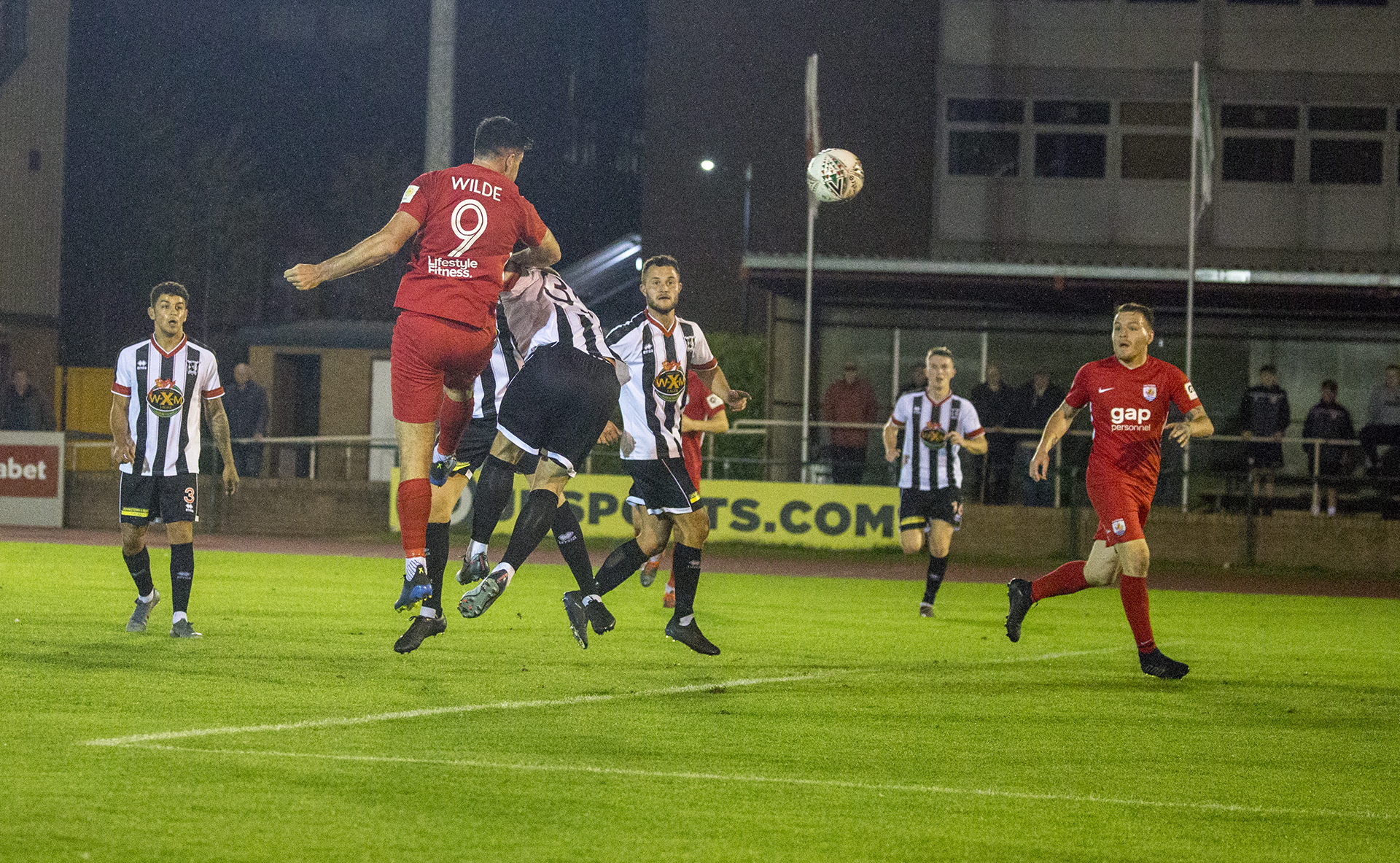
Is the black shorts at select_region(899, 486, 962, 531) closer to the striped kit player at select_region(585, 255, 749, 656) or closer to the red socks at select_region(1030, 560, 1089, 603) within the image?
the red socks at select_region(1030, 560, 1089, 603)

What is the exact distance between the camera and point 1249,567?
1986 cm

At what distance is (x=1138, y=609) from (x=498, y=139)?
4402 millimetres

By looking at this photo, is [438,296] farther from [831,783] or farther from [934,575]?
[934,575]

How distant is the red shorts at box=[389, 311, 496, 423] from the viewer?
7.77 metres

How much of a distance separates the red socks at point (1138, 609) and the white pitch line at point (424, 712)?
1.92 metres

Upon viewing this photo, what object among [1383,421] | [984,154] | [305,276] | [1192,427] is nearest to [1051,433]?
[1192,427]

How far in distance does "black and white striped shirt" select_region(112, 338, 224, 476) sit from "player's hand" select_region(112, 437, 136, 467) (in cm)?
3

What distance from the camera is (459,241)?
303 inches

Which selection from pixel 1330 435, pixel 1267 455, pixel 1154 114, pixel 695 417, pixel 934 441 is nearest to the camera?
pixel 934 441

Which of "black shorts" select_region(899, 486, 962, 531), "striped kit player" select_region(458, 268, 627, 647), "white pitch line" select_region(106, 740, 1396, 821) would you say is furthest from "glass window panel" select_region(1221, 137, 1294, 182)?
"white pitch line" select_region(106, 740, 1396, 821)

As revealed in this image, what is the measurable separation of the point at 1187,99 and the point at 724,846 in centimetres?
2468

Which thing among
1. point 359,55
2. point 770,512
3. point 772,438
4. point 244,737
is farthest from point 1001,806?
point 359,55

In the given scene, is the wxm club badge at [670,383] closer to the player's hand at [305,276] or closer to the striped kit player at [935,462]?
the player's hand at [305,276]

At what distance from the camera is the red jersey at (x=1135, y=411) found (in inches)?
358
